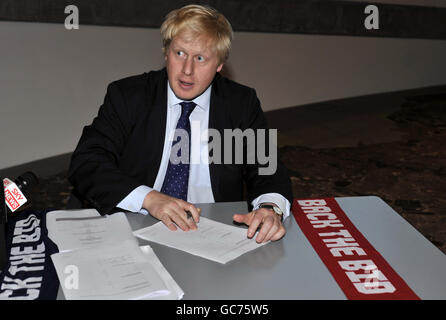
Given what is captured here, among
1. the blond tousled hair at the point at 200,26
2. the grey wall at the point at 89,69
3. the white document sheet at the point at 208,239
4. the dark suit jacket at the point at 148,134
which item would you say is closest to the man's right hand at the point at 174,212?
the white document sheet at the point at 208,239

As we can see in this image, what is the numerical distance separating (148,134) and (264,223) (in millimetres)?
783

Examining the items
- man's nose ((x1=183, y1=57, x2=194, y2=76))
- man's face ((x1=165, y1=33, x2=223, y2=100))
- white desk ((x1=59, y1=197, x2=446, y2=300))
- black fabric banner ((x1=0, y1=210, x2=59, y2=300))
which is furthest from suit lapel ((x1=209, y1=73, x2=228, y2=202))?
black fabric banner ((x1=0, y1=210, x2=59, y2=300))

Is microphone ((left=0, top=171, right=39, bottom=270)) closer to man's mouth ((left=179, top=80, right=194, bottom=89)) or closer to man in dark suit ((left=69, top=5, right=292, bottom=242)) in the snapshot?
man in dark suit ((left=69, top=5, right=292, bottom=242))

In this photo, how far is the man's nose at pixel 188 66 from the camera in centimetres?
216

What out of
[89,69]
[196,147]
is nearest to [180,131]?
[196,147]

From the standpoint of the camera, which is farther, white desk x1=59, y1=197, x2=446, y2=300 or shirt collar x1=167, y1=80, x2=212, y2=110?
shirt collar x1=167, y1=80, x2=212, y2=110

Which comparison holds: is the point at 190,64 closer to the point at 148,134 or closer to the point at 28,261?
the point at 148,134

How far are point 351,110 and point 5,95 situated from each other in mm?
4369

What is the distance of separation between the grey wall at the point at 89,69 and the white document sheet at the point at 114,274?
3.20 metres

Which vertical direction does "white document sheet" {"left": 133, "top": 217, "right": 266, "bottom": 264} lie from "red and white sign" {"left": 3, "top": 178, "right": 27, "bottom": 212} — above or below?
below

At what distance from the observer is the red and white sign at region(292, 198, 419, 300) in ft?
5.04

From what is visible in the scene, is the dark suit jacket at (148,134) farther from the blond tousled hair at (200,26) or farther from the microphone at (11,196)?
the microphone at (11,196)

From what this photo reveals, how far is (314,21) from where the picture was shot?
6680 mm
